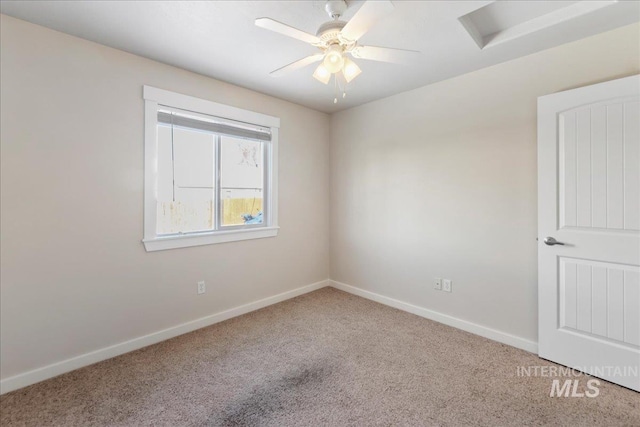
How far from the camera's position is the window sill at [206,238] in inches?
98.4

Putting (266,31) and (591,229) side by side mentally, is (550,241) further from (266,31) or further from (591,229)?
(266,31)

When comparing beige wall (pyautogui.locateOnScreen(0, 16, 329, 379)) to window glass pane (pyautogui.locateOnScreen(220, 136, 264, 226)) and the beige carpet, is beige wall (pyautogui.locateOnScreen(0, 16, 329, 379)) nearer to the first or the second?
the beige carpet

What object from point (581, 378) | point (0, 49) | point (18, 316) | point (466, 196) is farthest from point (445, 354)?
point (0, 49)

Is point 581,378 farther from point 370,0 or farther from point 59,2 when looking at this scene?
point 59,2

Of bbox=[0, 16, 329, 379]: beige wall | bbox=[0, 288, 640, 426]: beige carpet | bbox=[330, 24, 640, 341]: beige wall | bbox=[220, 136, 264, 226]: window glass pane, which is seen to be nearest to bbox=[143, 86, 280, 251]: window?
→ bbox=[220, 136, 264, 226]: window glass pane

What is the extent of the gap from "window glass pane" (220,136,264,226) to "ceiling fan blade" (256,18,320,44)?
1.74 metres

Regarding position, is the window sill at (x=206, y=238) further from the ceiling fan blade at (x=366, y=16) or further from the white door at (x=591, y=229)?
the white door at (x=591, y=229)

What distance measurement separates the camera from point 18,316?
6.28ft

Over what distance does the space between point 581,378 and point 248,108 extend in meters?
3.67

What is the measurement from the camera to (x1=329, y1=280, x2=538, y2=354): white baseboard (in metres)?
2.39

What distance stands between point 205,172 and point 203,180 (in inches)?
3.4

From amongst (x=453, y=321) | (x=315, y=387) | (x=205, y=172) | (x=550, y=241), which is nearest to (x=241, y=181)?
(x=205, y=172)

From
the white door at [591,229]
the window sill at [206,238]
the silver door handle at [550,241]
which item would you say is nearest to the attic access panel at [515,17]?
the white door at [591,229]

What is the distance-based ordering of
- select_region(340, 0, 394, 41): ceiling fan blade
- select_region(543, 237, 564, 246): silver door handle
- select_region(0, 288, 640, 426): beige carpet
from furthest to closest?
select_region(543, 237, 564, 246): silver door handle
select_region(0, 288, 640, 426): beige carpet
select_region(340, 0, 394, 41): ceiling fan blade
